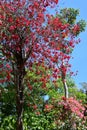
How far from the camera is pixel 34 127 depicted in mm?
22375

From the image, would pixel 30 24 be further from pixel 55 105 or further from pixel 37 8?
pixel 55 105

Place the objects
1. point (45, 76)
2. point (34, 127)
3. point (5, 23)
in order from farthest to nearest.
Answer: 1. point (34, 127)
2. point (45, 76)
3. point (5, 23)

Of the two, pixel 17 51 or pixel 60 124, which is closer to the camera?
pixel 17 51

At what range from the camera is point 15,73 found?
41.3ft

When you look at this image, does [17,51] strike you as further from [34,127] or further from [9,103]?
[9,103]

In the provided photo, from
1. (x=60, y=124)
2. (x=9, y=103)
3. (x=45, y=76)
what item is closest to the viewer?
(x=45, y=76)

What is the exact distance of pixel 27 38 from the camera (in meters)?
12.4

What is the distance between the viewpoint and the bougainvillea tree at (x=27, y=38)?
12.4 metres

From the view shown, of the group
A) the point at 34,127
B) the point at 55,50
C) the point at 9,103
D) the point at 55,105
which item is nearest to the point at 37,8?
the point at 55,50

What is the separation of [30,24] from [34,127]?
35.7 feet

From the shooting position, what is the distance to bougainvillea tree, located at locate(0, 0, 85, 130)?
12.4 metres

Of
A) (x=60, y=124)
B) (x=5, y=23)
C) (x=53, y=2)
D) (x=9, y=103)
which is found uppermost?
(x=9, y=103)

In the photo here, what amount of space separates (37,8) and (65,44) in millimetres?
1424

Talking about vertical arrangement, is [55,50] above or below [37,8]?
below
